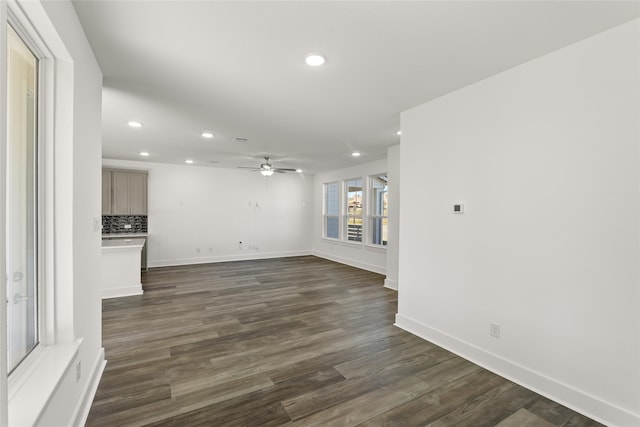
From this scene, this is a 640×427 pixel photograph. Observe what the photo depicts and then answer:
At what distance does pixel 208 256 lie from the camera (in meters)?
7.82

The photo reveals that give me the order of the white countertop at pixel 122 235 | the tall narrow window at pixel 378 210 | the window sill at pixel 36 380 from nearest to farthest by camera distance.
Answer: the window sill at pixel 36 380, the white countertop at pixel 122 235, the tall narrow window at pixel 378 210

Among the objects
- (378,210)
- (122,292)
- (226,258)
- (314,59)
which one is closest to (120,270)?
(122,292)

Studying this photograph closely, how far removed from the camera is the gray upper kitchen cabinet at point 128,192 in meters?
6.61

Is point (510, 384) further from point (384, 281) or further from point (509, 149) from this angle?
point (384, 281)

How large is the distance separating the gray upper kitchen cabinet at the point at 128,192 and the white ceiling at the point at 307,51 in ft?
10.6

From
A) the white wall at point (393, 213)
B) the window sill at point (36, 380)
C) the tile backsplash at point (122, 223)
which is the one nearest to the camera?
the window sill at point (36, 380)

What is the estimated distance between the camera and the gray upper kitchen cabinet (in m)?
6.61

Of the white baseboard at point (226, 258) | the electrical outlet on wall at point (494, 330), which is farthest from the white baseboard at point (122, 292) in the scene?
the electrical outlet on wall at point (494, 330)

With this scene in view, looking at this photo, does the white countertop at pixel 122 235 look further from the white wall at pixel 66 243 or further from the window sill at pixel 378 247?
the window sill at pixel 378 247

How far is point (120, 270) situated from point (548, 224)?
18.6 feet

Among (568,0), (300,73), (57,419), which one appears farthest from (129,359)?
(568,0)

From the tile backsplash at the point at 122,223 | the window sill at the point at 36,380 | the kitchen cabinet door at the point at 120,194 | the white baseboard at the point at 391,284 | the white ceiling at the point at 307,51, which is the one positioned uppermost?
the white ceiling at the point at 307,51

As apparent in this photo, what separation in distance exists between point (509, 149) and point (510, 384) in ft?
6.34

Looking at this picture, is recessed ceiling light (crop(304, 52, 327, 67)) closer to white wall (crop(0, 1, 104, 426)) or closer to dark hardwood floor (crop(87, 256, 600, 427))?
white wall (crop(0, 1, 104, 426))
